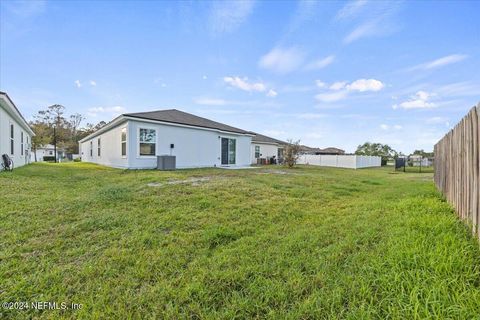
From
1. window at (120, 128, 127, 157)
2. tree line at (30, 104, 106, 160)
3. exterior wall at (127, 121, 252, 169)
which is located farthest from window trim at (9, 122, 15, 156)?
tree line at (30, 104, 106, 160)

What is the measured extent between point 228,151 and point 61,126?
1597 inches

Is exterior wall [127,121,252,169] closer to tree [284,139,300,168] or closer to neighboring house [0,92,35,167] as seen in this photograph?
tree [284,139,300,168]

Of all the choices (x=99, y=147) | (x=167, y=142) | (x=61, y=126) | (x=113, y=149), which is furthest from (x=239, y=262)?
(x=61, y=126)

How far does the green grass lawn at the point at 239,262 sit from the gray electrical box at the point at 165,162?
679 cm

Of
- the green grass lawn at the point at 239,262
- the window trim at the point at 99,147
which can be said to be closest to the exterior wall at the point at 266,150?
the window trim at the point at 99,147

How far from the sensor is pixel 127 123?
35.8 feet

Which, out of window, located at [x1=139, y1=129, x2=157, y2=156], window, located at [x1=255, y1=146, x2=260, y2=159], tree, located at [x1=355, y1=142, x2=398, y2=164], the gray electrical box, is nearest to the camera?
the gray electrical box

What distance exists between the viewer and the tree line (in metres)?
36.6

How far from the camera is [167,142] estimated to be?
1216 centimetres

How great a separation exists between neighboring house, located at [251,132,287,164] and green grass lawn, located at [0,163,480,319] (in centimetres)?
1860

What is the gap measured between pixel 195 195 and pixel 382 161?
97.0ft

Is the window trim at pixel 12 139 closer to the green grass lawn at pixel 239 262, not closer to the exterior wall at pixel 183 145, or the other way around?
the exterior wall at pixel 183 145

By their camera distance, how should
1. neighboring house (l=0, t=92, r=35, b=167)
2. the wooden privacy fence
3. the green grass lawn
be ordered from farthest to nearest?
neighboring house (l=0, t=92, r=35, b=167) → the wooden privacy fence → the green grass lawn

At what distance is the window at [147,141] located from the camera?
1132cm
